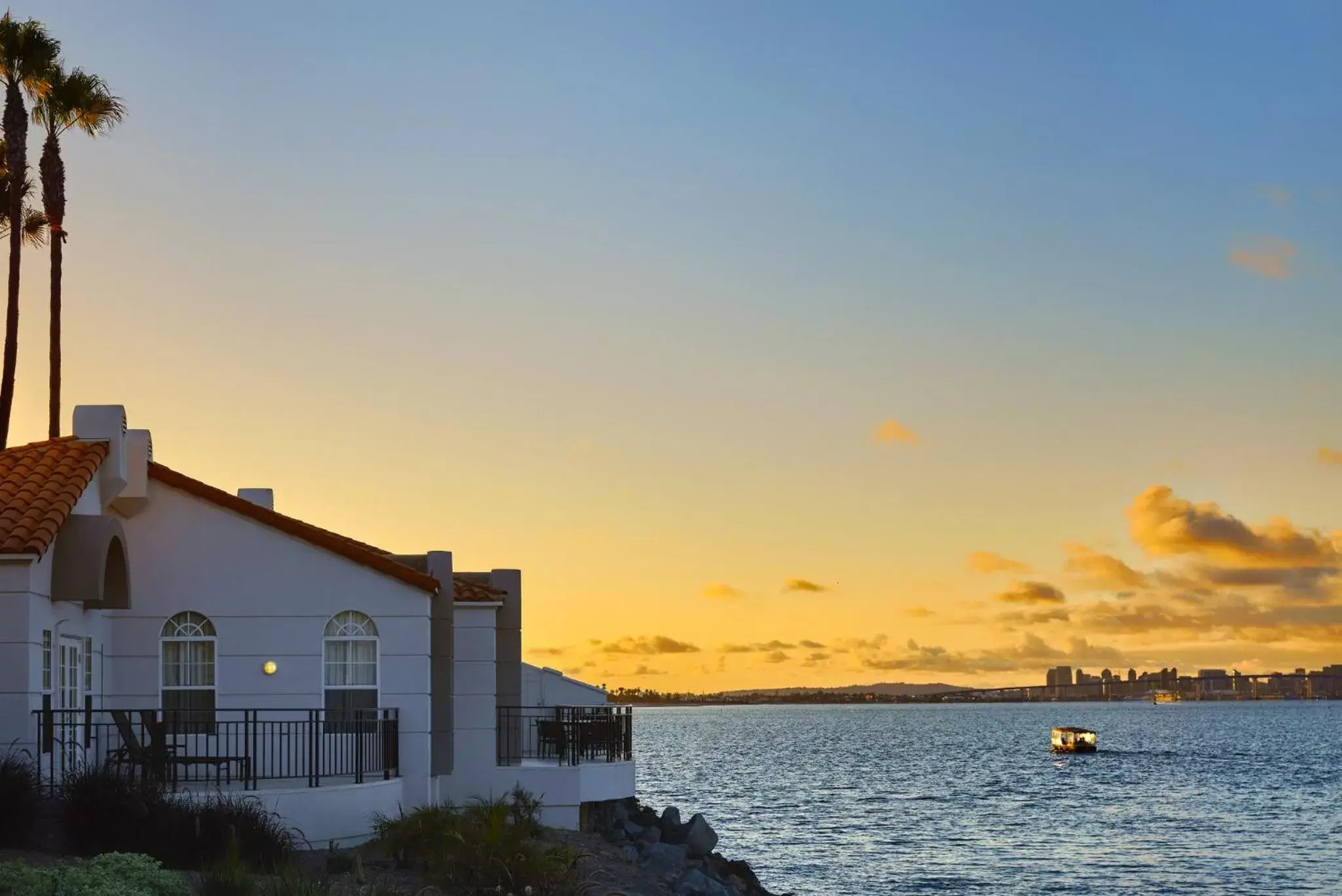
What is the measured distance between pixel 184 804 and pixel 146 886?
416 cm

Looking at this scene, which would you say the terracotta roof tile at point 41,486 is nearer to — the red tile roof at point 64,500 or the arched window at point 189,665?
the red tile roof at point 64,500

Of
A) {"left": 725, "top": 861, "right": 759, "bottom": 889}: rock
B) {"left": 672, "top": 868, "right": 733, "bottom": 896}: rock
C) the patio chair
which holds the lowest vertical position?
{"left": 725, "top": 861, "right": 759, "bottom": 889}: rock

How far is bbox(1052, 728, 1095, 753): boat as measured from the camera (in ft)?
405

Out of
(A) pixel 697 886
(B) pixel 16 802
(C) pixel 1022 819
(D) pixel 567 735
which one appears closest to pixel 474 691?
(D) pixel 567 735

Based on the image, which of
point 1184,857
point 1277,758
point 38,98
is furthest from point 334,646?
point 1277,758

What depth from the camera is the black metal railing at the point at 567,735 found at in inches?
1174

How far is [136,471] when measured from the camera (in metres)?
24.7

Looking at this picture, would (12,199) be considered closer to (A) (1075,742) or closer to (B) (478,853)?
(B) (478,853)

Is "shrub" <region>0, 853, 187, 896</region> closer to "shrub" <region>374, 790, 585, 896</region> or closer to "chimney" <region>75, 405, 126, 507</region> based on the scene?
"shrub" <region>374, 790, 585, 896</region>

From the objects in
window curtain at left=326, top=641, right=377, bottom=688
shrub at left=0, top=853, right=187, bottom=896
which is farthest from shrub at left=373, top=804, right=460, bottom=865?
shrub at left=0, top=853, right=187, bottom=896

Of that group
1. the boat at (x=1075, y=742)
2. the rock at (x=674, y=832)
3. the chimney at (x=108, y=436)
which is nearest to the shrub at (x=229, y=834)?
the chimney at (x=108, y=436)

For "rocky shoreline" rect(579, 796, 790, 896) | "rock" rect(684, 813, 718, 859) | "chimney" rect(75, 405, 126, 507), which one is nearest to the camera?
"chimney" rect(75, 405, 126, 507)

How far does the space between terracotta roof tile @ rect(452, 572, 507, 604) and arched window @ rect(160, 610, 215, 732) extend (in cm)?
403

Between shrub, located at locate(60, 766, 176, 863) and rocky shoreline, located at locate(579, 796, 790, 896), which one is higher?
shrub, located at locate(60, 766, 176, 863)
